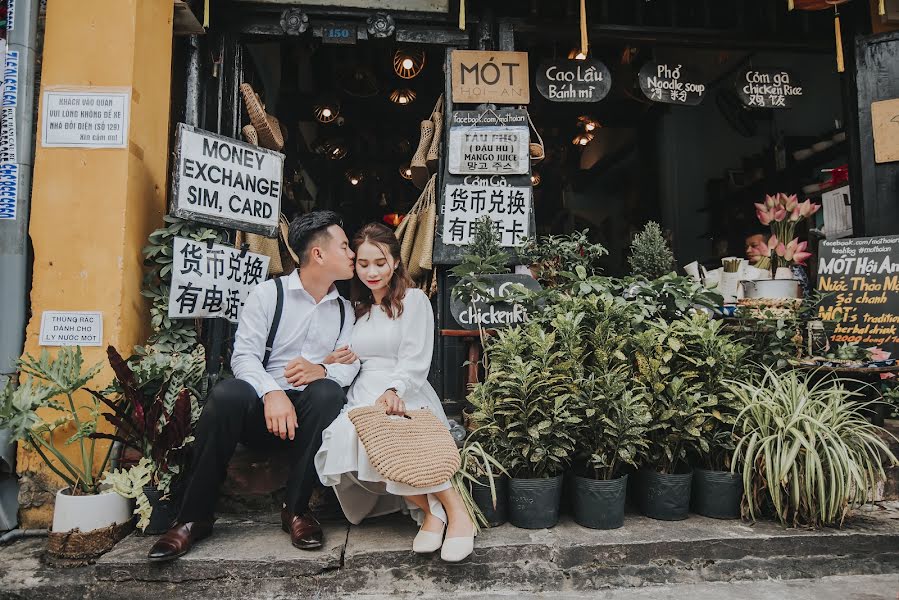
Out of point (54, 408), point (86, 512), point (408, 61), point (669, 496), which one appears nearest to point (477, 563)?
point (669, 496)

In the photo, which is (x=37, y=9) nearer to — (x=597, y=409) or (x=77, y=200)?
(x=77, y=200)

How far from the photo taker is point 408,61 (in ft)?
19.1

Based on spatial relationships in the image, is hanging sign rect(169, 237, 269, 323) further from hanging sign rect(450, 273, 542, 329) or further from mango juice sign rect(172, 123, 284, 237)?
hanging sign rect(450, 273, 542, 329)

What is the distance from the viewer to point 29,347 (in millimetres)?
3447

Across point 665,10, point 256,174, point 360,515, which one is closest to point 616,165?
point 665,10

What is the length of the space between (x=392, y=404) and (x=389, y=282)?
0.81 metres

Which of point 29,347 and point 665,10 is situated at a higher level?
point 665,10

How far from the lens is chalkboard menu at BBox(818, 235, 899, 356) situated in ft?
13.7

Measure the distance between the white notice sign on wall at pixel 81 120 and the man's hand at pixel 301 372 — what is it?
1922 millimetres

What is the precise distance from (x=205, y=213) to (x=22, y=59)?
1.48 meters

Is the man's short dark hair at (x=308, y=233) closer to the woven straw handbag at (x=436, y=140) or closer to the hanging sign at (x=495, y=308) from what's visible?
the hanging sign at (x=495, y=308)

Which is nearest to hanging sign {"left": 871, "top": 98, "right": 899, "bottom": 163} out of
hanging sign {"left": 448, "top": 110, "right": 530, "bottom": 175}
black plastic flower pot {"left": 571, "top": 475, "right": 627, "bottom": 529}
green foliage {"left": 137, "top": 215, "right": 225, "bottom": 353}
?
hanging sign {"left": 448, "top": 110, "right": 530, "bottom": 175}

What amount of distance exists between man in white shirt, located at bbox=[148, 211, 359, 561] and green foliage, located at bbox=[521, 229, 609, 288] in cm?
163

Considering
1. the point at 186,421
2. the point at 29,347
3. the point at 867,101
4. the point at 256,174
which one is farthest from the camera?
the point at 867,101
